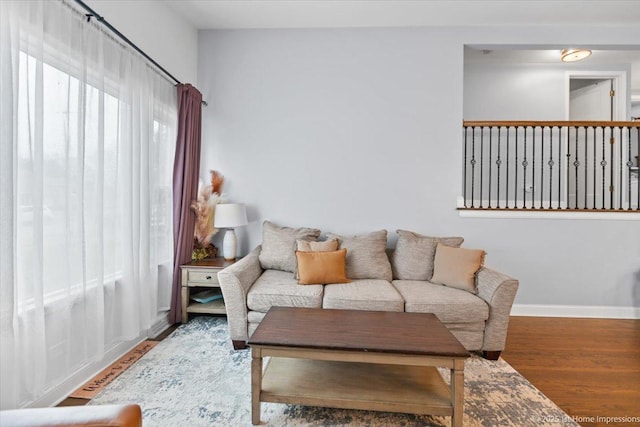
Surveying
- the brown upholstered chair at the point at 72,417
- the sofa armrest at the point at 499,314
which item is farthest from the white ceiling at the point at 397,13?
the brown upholstered chair at the point at 72,417

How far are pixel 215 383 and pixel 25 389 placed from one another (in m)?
0.97

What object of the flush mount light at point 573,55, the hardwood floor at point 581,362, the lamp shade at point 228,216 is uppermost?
the flush mount light at point 573,55

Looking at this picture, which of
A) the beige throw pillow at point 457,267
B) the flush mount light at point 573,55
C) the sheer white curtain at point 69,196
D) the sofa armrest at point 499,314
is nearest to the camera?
the sheer white curtain at point 69,196

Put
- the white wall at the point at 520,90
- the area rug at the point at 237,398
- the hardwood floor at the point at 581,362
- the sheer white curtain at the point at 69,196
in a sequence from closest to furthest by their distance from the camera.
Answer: the sheer white curtain at the point at 69,196
the area rug at the point at 237,398
the hardwood floor at the point at 581,362
the white wall at the point at 520,90

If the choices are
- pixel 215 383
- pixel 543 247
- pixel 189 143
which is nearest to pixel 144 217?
pixel 189 143

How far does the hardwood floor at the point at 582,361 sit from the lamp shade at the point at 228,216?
2727mm

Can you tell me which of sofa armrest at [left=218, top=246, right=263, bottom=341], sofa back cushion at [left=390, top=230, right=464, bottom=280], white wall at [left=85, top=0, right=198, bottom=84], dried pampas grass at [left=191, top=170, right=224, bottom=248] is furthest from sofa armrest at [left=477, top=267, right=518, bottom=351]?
white wall at [left=85, top=0, right=198, bottom=84]

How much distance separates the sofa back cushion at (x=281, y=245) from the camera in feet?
10.1

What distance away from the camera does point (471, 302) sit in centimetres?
240

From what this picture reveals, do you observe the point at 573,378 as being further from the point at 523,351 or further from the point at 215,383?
the point at 215,383

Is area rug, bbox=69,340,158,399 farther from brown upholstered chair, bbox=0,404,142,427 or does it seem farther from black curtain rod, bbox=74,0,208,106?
black curtain rod, bbox=74,0,208,106

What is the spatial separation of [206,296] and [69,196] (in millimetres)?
1656

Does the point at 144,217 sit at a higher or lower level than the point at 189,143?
lower

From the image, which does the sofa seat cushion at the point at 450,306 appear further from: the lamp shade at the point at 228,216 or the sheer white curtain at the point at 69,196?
the sheer white curtain at the point at 69,196
